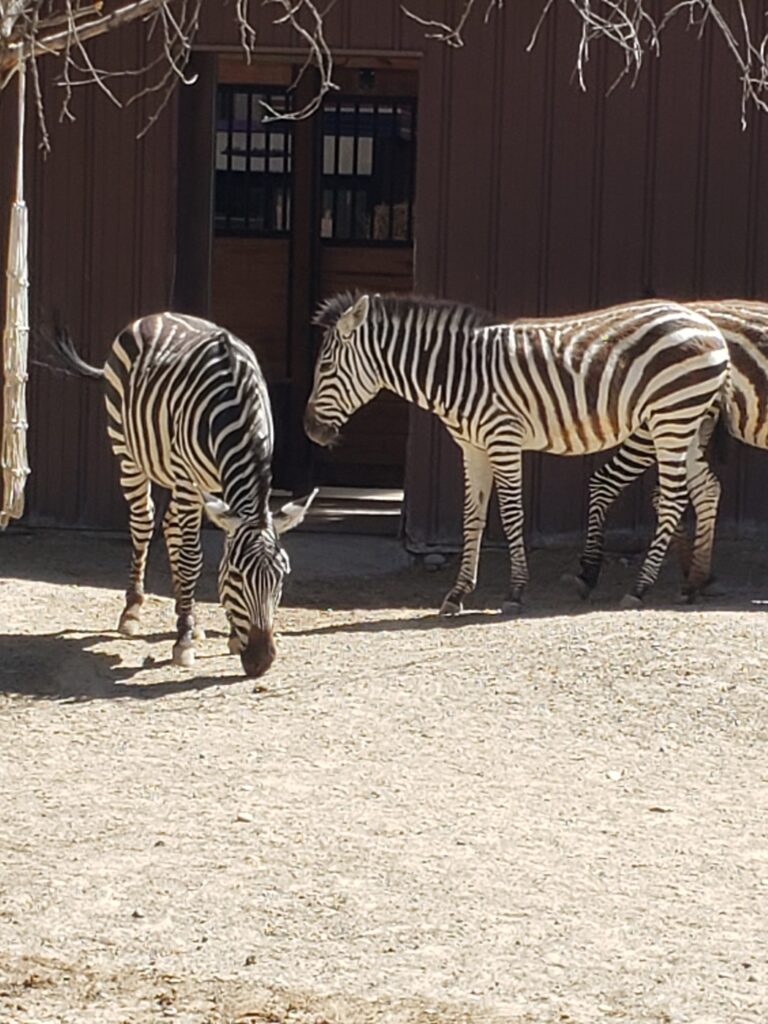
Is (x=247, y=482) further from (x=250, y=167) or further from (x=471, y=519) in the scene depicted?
(x=250, y=167)

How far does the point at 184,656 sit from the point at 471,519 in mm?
2004

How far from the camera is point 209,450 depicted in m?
8.45

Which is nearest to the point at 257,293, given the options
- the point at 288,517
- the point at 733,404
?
the point at 733,404

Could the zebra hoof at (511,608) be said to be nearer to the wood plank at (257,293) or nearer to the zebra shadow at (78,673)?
the zebra shadow at (78,673)

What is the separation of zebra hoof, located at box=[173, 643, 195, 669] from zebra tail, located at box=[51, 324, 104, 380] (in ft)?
6.06

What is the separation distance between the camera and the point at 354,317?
9750 mm

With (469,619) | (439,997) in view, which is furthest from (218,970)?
(469,619)

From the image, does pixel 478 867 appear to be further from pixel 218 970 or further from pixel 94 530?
pixel 94 530

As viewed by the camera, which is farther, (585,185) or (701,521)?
(585,185)

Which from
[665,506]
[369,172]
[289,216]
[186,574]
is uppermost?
[369,172]

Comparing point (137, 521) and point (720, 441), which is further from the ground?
point (720, 441)

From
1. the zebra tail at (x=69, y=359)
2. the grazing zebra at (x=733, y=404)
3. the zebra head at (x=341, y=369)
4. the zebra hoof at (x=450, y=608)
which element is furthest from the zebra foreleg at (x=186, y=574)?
the grazing zebra at (x=733, y=404)

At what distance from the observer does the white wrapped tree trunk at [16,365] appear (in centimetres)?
538

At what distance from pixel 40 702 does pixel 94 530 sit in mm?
3902
